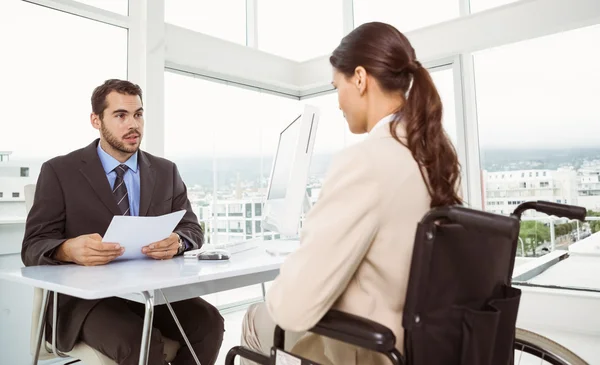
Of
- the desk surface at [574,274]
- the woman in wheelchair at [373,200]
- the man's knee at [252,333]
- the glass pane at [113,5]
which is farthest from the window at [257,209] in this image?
the woman in wheelchair at [373,200]

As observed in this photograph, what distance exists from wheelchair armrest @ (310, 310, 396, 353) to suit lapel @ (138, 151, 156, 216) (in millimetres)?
1168

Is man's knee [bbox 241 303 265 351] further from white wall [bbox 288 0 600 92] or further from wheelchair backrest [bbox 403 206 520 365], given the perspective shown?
white wall [bbox 288 0 600 92]

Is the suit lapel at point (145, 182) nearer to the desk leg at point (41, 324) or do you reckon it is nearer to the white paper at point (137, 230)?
the white paper at point (137, 230)

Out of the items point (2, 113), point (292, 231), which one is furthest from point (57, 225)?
point (2, 113)

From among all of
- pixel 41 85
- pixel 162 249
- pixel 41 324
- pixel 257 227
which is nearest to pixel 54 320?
pixel 41 324

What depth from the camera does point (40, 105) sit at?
2629 mm

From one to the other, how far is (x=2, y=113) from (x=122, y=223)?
1.69 meters

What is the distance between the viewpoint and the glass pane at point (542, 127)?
10.00 ft

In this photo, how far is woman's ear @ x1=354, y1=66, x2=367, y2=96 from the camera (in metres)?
0.97

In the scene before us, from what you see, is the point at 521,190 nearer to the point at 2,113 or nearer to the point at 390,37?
the point at 390,37

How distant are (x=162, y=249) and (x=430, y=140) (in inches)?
41.2

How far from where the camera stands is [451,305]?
2.71 feet

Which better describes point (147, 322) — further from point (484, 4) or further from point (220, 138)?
point (484, 4)

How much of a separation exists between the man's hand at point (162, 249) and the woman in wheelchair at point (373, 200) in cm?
78
